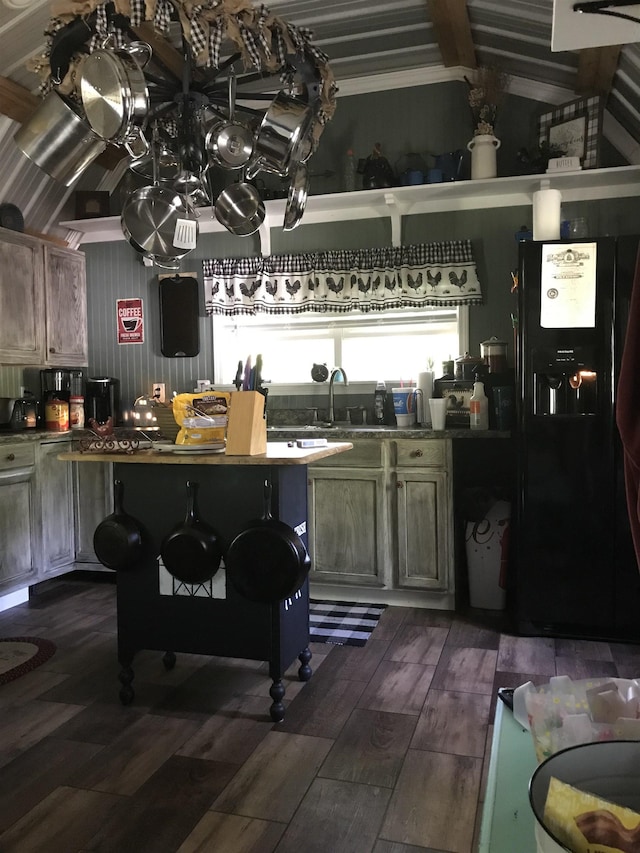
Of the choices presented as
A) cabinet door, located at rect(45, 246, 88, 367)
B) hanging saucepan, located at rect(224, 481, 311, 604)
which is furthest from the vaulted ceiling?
hanging saucepan, located at rect(224, 481, 311, 604)

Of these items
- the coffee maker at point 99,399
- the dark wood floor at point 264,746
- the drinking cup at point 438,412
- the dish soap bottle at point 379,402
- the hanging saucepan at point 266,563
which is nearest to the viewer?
the dark wood floor at point 264,746

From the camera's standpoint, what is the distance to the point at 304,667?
3023 mm

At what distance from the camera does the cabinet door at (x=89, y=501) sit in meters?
4.62

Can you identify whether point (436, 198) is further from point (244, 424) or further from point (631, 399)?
point (631, 399)

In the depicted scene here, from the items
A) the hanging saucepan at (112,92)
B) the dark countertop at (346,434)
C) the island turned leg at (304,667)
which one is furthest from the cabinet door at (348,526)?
A: the hanging saucepan at (112,92)

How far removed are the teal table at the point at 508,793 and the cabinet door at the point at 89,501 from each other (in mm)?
3820

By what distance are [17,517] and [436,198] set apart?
3.16m

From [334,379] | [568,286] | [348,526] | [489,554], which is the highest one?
[568,286]

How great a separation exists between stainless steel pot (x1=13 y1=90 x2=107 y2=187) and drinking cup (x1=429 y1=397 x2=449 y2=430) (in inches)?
88.3

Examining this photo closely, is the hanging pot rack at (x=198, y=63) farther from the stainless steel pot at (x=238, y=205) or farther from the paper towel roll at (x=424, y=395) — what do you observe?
the paper towel roll at (x=424, y=395)

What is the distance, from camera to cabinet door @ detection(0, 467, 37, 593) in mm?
4055

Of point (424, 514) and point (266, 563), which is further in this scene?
point (424, 514)

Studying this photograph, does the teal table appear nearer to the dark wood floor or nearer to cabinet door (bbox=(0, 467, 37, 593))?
the dark wood floor

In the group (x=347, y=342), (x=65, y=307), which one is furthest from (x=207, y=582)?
(x=65, y=307)
